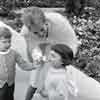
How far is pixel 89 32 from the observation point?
6.97 metres

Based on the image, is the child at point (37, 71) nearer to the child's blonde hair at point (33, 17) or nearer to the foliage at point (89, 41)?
the child's blonde hair at point (33, 17)

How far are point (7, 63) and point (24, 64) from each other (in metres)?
0.17

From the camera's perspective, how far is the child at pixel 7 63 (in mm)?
2940

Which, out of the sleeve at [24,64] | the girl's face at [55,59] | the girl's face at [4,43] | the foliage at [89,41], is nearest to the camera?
the girl's face at [55,59]

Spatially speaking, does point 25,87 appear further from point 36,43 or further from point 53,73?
point 53,73

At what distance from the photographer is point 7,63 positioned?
9.79 ft

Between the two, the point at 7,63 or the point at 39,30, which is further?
the point at 39,30

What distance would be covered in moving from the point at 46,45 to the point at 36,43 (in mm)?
151

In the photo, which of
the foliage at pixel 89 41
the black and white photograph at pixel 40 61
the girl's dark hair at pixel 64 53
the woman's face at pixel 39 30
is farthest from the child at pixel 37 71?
the foliage at pixel 89 41

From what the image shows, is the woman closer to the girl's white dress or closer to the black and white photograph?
the black and white photograph

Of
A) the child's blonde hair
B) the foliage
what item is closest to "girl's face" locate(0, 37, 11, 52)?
the child's blonde hair

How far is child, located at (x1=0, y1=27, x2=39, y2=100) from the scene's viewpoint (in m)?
2.94

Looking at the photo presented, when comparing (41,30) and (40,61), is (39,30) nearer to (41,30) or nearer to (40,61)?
(41,30)

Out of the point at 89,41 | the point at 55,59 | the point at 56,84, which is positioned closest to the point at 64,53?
the point at 55,59
